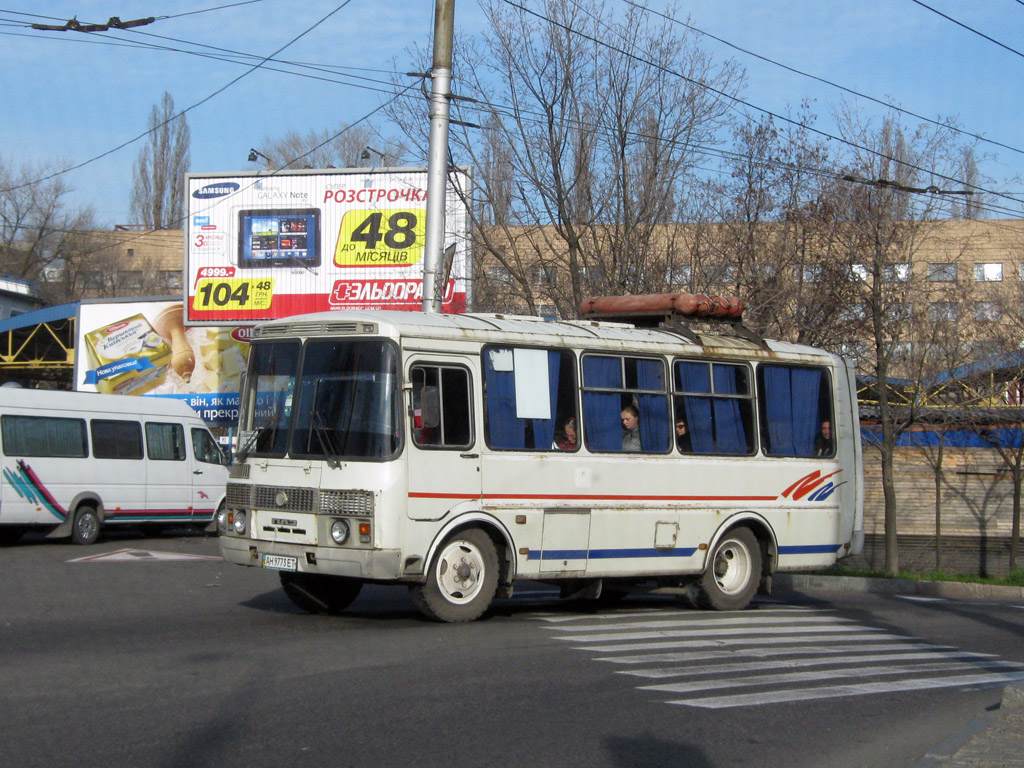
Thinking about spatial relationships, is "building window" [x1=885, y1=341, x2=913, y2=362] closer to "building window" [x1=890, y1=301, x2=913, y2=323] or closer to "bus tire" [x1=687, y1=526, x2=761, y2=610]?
"building window" [x1=890, y1=301, x2=913, y2=323]

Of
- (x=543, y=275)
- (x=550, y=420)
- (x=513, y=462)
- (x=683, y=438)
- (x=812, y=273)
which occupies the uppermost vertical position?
(x=543, y=275)

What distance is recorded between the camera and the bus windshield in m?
10.1

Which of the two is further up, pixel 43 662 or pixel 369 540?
pixel 369 540

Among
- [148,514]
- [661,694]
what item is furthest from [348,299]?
[661,694]

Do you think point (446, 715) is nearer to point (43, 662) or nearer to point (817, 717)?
point (817, 717)

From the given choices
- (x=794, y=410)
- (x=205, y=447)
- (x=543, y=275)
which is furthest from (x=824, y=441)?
(x=205, y=447)

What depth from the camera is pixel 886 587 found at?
1753 cm

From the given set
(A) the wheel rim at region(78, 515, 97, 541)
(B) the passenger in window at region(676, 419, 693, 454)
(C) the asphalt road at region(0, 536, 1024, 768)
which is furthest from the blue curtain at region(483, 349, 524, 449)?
(A) the wheel rim at region(78, 515, 97, 541)

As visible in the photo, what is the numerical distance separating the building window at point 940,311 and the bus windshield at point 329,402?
14.9 metres

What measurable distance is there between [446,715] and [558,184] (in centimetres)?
1537

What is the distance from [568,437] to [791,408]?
3.61 metres

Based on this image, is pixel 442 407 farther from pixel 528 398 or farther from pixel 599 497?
pixel 599 497

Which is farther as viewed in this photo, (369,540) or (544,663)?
(369,540)

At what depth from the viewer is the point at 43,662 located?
832 cm
